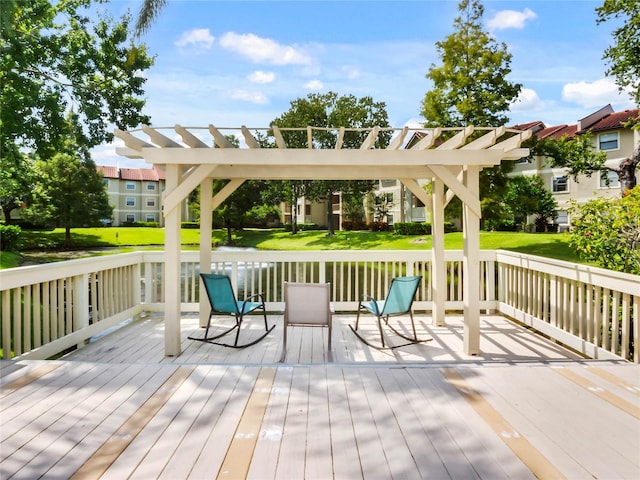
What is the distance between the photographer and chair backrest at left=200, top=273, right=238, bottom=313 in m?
4.63

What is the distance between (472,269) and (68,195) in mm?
26523

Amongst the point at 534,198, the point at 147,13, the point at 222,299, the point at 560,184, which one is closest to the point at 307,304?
the point at 222,299

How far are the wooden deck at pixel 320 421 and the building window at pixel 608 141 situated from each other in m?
23.2

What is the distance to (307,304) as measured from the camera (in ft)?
14.5

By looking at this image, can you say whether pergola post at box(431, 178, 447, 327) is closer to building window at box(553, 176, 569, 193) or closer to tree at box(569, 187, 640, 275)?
tree at box(569, 187, 640, 275)

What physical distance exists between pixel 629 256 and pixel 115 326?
20.3 ft

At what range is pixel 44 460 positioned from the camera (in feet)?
6.17

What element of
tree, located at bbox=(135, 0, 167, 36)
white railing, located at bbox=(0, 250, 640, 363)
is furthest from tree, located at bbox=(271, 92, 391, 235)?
white railing, located at bbox=(0, 250, 640, 363)

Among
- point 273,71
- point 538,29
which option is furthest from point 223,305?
point 273,71

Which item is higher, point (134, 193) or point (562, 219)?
point (134, 193)

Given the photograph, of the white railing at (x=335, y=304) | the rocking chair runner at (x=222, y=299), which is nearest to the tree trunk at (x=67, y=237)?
the white railing at (x=335, y=304)

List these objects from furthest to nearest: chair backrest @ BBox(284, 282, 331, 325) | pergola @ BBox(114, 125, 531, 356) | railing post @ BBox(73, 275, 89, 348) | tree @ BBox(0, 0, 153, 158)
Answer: tree @ BBox(0, 0, 153, 158), railing post @ BBox(73, 275, 89, 348), chair backrest @ BBox(284, 282, 331, 325), pergola @ BBox(114, 125, 531, 356)

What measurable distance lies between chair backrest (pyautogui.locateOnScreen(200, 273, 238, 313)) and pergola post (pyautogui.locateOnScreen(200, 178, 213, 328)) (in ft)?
2.64

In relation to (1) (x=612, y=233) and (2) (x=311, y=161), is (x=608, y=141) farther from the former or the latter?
(2) (x=311, y=161)
